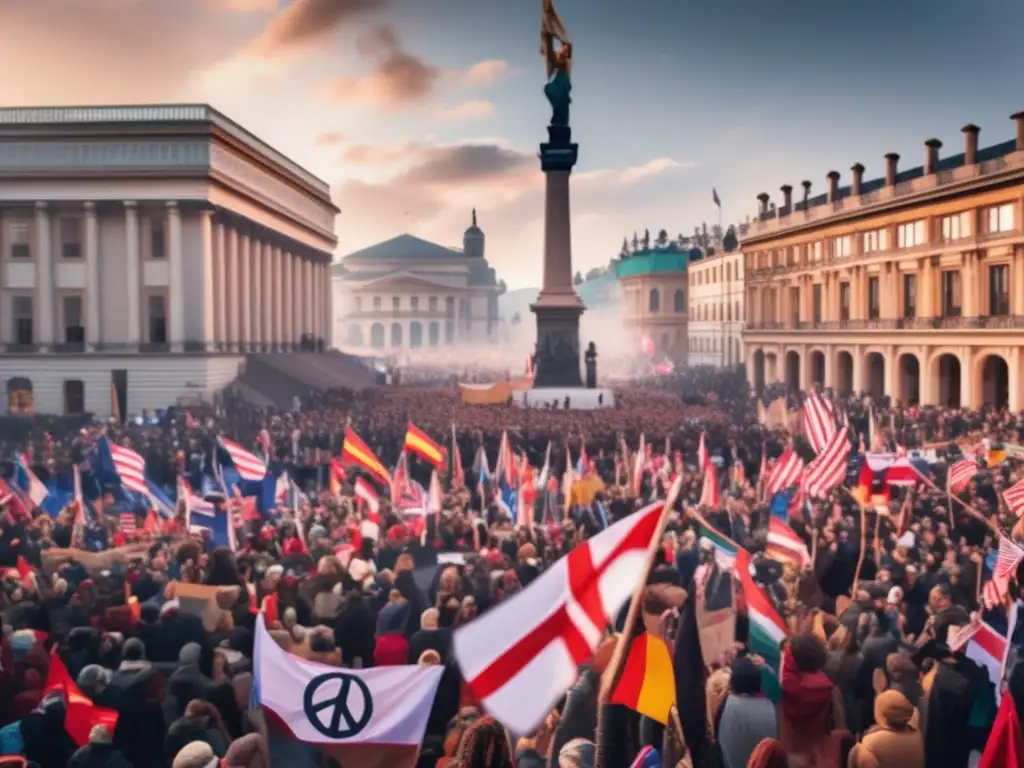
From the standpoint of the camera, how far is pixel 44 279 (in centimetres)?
5319

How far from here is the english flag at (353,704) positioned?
275 inches

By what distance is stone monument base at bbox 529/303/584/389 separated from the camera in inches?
2009

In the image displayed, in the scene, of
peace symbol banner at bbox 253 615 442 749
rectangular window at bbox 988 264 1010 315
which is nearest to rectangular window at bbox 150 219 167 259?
rectangular window at bbox 988 264 1010 315

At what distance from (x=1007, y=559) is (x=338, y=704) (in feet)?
22.3

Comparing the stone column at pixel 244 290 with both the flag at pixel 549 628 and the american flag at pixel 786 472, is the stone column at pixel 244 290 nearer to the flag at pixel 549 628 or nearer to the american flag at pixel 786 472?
the american flag at pixel 786 472

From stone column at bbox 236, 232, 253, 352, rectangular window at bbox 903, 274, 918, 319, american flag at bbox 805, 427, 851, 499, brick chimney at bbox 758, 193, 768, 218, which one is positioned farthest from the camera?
brick chimney at bbox 758, 193, 768, 218

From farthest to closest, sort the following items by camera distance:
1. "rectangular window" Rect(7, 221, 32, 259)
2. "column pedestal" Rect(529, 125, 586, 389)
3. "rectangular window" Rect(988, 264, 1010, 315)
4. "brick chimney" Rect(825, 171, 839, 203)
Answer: "brick chimney" Rect(825, 171, 839, 203), "rectangular window" Rect(7, 221, 32, 259), "column pedestal" Rect(529, 125, 586, 389), "rectangular window" Rect(988, 264, 1010, 315)

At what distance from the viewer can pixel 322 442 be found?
29875 millimetres

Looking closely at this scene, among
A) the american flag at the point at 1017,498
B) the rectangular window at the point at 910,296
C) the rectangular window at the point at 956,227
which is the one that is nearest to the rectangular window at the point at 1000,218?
the rectangular window at the point at 956,227

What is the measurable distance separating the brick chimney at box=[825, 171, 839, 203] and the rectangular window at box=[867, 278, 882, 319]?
7734 millimetres

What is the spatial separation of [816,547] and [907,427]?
79.6 feet

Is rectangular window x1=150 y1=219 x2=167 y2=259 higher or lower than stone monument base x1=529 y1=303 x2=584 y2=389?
higher

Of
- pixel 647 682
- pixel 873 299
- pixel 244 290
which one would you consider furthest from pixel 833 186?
pixel 647 682

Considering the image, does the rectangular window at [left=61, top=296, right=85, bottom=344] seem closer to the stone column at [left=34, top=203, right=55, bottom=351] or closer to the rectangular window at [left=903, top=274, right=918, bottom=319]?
the stone column at [left=34, top=203, right=55, bottom=351]
